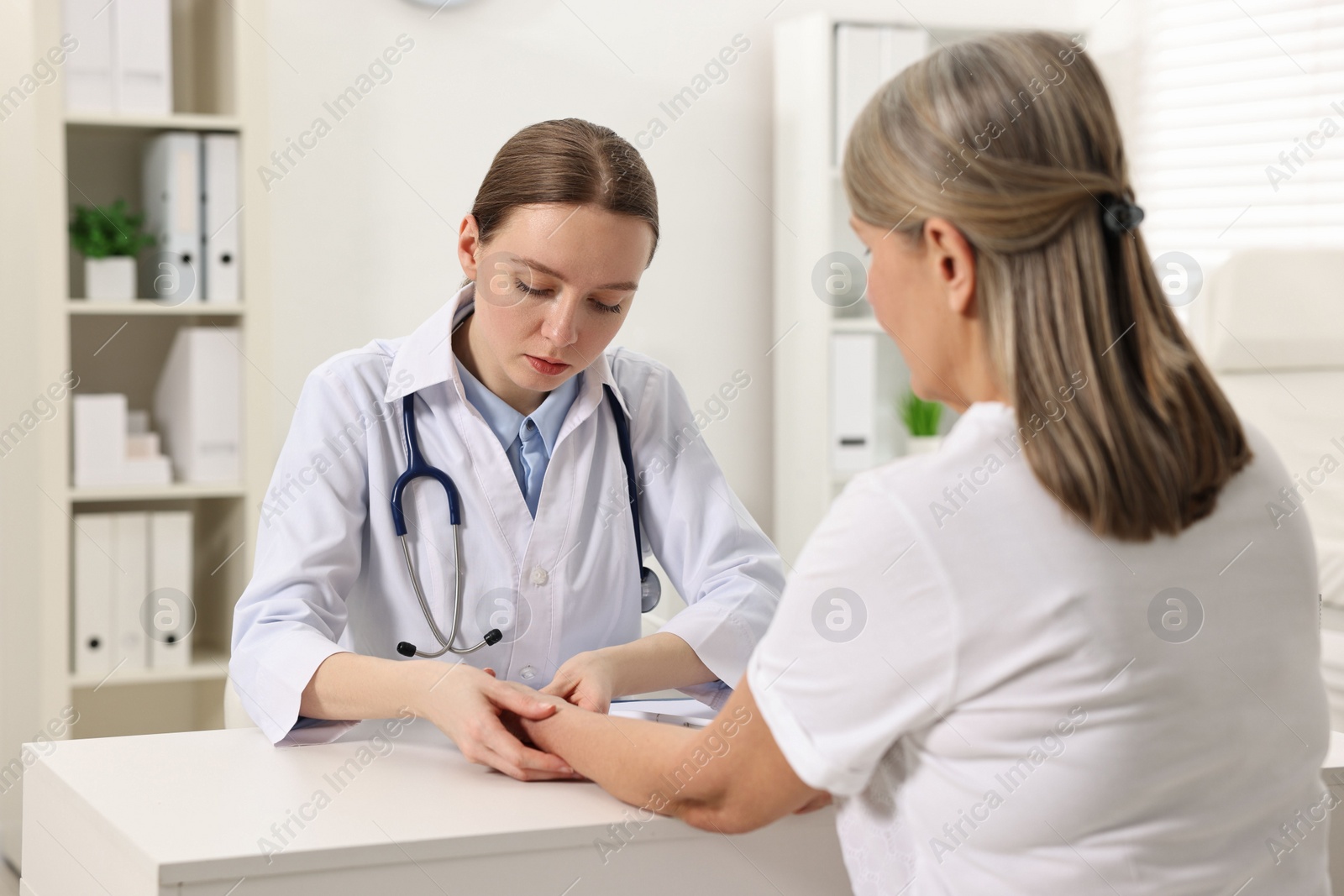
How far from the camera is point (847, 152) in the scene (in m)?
0.89

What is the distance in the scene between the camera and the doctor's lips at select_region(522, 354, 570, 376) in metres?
1.38

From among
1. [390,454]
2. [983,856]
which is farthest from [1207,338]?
[983,856]

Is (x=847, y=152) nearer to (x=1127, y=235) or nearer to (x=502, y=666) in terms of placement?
(x=1127, y=235)

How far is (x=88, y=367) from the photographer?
2740 millimetres

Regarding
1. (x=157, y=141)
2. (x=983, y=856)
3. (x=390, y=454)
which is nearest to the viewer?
(x=983, y=856)

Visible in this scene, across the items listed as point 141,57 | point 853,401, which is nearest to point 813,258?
point 853,401

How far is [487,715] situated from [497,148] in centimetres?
236

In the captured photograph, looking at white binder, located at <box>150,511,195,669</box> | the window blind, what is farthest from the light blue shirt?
the window blind

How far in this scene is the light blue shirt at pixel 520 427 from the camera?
148 centimetres

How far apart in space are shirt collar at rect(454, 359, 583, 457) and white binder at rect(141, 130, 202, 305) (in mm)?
1378

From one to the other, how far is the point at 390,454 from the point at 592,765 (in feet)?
1.71

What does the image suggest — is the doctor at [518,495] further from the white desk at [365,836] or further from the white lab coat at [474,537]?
the white desk at [365,836]

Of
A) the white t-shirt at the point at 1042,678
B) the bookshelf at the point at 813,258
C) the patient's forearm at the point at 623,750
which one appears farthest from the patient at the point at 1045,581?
the bookshelf at the point at 813,258

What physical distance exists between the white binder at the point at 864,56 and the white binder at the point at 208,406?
1.61 m
